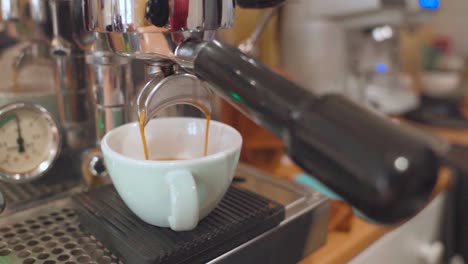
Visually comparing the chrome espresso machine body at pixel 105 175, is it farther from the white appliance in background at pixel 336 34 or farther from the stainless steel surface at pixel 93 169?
the white appliance in background at pixel 336 34

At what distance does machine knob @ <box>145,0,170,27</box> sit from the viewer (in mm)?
243

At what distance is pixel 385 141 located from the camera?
172mm

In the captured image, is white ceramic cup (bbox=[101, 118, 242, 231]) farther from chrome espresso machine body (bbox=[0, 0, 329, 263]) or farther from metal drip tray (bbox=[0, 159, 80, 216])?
metal drip tray (bbox=[0, 159, 80, 216])

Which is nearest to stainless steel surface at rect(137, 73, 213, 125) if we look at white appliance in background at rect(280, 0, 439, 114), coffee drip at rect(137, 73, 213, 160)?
coffee drip at rect(137, 73, 213, 160)

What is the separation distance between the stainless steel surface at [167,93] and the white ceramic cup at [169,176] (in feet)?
0.12

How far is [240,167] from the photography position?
0.43 meters

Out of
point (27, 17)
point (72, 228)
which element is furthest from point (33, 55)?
point (72, 228)

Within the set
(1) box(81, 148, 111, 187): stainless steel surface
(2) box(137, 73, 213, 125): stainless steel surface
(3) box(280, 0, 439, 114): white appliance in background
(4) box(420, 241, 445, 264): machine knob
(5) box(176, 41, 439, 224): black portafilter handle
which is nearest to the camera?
(5) box(176, 41, 439, 224): black portafilter handle

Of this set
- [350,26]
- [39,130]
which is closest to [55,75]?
[39,130]

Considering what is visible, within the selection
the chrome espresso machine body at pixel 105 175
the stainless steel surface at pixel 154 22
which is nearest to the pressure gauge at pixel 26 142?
the chrome espresso machine body at pixel 105 175

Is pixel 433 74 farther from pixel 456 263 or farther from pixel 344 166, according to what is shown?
pixel 344 166

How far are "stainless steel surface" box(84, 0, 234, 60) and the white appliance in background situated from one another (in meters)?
0.40

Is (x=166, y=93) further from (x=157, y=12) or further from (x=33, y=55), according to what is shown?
(x=33, y=55)

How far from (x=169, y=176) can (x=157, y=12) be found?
0.10 metres
